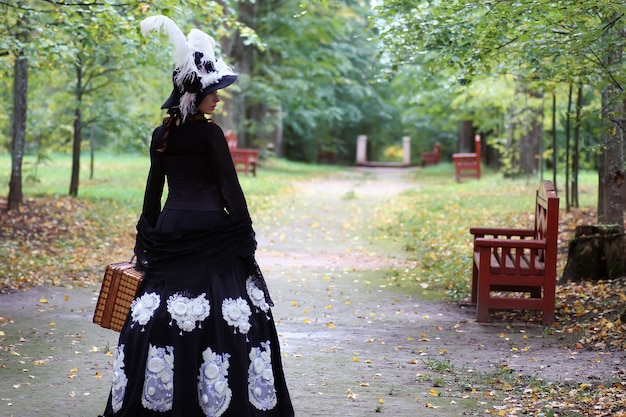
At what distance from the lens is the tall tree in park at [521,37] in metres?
7.90

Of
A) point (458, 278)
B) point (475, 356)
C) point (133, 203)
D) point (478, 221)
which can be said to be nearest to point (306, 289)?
point (458, 278)

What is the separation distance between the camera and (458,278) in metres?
11.5

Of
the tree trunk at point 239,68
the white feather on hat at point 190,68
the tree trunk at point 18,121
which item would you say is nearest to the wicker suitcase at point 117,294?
the white feather on hat at point 190,68

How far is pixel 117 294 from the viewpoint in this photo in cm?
525

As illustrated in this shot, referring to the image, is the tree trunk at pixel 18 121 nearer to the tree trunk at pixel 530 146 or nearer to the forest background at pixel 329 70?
the forest background at pixel 329 70

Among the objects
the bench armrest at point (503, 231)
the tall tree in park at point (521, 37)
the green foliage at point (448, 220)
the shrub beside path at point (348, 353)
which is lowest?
the shrub beside path at point (348, 353)

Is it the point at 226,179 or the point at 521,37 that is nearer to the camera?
the point at 226,179

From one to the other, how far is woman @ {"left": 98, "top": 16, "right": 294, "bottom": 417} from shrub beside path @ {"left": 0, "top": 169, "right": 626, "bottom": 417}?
28.9 inches

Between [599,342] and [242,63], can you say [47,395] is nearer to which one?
[599,342]

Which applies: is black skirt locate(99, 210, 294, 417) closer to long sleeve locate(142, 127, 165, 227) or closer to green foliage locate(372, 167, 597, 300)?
long sleeve locate(142, 127, 165, 227)

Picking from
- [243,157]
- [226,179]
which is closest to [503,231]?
[226,179]

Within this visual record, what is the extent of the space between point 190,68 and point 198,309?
1.34 metres

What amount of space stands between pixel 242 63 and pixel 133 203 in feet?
Result: 46.3

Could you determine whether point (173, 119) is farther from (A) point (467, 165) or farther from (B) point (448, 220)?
(A) point (467, 165)
